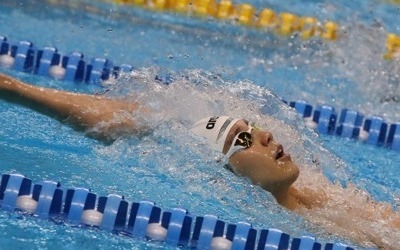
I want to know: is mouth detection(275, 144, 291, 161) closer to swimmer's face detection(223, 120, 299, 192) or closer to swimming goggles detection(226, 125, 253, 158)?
swimmer's face detection(223, 120, 299, 192)

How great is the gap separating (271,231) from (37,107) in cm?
93

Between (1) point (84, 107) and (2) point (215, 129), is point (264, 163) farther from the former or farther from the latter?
(1) point (84, 107)

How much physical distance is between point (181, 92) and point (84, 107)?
2.01 feet

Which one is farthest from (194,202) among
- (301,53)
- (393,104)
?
(301,53)

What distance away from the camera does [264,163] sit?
3160mm

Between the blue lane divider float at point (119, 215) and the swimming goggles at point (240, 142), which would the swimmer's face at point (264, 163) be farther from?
the blue lane divider float at point (119, 215)

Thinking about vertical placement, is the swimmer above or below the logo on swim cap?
below

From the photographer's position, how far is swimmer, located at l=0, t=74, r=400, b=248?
3131 millimetres

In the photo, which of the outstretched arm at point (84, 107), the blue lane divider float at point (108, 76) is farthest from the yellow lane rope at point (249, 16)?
the outstretched arm at point (84, 107)

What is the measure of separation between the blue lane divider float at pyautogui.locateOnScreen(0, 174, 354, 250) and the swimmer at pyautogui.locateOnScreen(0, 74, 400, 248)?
0.26 meters

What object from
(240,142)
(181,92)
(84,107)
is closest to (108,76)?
(181,92)

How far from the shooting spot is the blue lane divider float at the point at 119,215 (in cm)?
303

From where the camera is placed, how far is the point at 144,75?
3920mm

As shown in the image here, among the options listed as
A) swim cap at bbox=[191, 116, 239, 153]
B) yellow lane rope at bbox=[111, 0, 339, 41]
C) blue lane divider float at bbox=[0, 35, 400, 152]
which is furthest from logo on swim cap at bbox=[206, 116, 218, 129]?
yellow lane rope at bbox=[111, 0, 339, 41]
